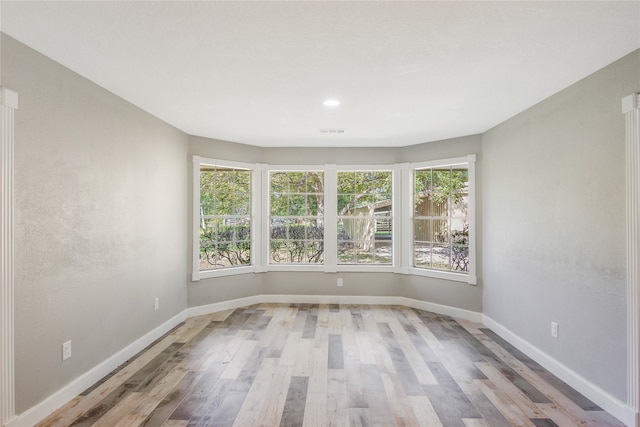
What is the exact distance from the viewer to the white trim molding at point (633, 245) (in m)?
2.28

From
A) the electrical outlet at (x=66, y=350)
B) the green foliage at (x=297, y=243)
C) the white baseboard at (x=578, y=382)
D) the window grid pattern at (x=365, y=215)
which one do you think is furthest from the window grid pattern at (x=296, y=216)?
the electrical outlet at (x=66, y=350)

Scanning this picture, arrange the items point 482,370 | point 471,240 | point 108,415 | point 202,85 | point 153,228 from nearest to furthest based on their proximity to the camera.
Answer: point 108,415, point 202,85, point 482,370, point 153,228, point 471,240

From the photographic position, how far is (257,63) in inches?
96.9

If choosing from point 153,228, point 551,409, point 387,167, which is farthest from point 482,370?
point 153,228

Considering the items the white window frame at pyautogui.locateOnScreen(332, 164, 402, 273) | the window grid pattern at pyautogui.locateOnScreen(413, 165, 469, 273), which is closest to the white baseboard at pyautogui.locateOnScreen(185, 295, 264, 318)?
the white window frame at pyautogui.locateOnScreen(332, 164, 402, 273)

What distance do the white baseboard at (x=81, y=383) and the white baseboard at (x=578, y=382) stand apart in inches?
153

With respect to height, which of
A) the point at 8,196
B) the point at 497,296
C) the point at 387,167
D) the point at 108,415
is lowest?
→ the point at 108,415

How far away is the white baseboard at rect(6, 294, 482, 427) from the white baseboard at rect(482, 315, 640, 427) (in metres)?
0.91

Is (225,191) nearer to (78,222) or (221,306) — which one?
(221,306)

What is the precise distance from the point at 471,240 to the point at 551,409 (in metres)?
2.42

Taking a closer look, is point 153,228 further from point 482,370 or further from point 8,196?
point 482,370

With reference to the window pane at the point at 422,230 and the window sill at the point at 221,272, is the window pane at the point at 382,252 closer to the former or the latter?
the window pane at the point at 422,230

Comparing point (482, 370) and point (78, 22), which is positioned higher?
point (78, 22)

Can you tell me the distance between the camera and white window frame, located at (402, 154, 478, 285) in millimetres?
4652
